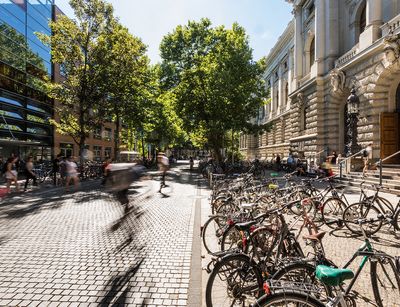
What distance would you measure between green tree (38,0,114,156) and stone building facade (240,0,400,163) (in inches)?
678

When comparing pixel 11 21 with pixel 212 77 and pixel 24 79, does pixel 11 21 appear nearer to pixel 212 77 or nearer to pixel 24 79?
pixel 24 79

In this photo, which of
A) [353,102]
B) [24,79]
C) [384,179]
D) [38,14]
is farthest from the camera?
[38,14]

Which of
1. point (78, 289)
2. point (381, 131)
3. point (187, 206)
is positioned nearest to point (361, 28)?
point (381, 131)

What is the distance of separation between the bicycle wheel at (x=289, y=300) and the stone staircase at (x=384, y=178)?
11.1m

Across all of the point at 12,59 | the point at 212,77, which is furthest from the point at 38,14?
the point at 212,77

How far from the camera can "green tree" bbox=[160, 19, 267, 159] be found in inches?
1045

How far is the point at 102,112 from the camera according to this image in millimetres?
26578

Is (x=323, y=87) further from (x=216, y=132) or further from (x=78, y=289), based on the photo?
(x=78, y=289)

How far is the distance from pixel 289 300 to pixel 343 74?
20525mm

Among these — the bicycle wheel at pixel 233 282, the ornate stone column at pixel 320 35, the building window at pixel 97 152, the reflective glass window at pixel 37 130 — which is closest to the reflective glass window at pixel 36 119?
the reflective glass window at pixel 37 130

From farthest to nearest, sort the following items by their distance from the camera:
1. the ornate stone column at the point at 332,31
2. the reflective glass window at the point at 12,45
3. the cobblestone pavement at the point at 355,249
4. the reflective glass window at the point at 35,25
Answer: the reflective glass window at the point at 35,25, the reflective glass window at the point at 12,45, the ornate stone column at the point at 332,31, the cobblestone pavement at the point at 355,249

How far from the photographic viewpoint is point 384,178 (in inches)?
550

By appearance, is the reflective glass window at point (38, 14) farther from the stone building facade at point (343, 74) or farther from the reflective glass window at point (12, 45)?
the stone building facade at point (343, 74)

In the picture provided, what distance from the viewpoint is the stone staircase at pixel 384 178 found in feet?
41.0
